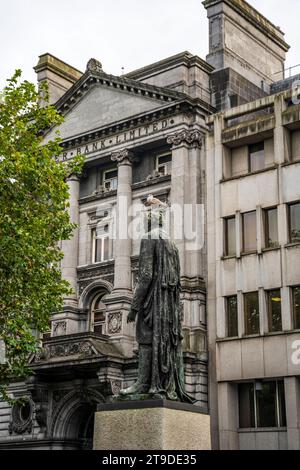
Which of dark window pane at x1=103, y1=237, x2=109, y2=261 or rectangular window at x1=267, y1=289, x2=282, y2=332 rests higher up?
dark window pane at x1=103, y1=237, x2=109, y2=261

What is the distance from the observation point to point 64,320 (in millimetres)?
35875

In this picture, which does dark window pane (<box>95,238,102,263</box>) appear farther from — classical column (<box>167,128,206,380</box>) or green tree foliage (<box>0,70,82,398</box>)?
green tree foliage (<box>0,70,82,398</box>)

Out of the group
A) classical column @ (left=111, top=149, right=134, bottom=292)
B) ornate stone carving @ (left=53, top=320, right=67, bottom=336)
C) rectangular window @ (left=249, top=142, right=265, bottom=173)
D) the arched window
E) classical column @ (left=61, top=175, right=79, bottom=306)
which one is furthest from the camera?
classical column @ (left=61, top=175, right=79, bottom=306)

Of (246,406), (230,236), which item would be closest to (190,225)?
(230,236)

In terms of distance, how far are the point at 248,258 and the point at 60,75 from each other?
19756mm

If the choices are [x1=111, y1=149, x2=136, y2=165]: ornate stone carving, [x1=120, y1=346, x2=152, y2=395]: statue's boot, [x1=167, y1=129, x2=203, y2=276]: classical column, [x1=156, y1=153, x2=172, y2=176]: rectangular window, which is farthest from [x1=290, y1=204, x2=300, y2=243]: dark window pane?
[x1=120, y1=346, x2=152, y2=395]: statue's boot

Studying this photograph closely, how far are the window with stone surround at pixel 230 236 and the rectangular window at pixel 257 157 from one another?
8.21ft

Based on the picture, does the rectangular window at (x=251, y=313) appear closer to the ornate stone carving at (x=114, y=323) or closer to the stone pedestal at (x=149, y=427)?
the ornate stone carving at (x=114, y=323)

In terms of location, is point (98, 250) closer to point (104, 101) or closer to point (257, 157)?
point (104, 101)

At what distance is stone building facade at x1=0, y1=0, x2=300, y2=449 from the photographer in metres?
30.7

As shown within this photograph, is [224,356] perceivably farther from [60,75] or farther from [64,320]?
[60,75]

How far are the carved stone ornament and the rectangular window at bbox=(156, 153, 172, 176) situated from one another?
12870 millimetres

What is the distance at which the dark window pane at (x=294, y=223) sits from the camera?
3098cm

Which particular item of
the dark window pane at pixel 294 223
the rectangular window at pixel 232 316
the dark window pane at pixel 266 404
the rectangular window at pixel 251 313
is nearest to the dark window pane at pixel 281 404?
the dark window pane at pixel 266 404
